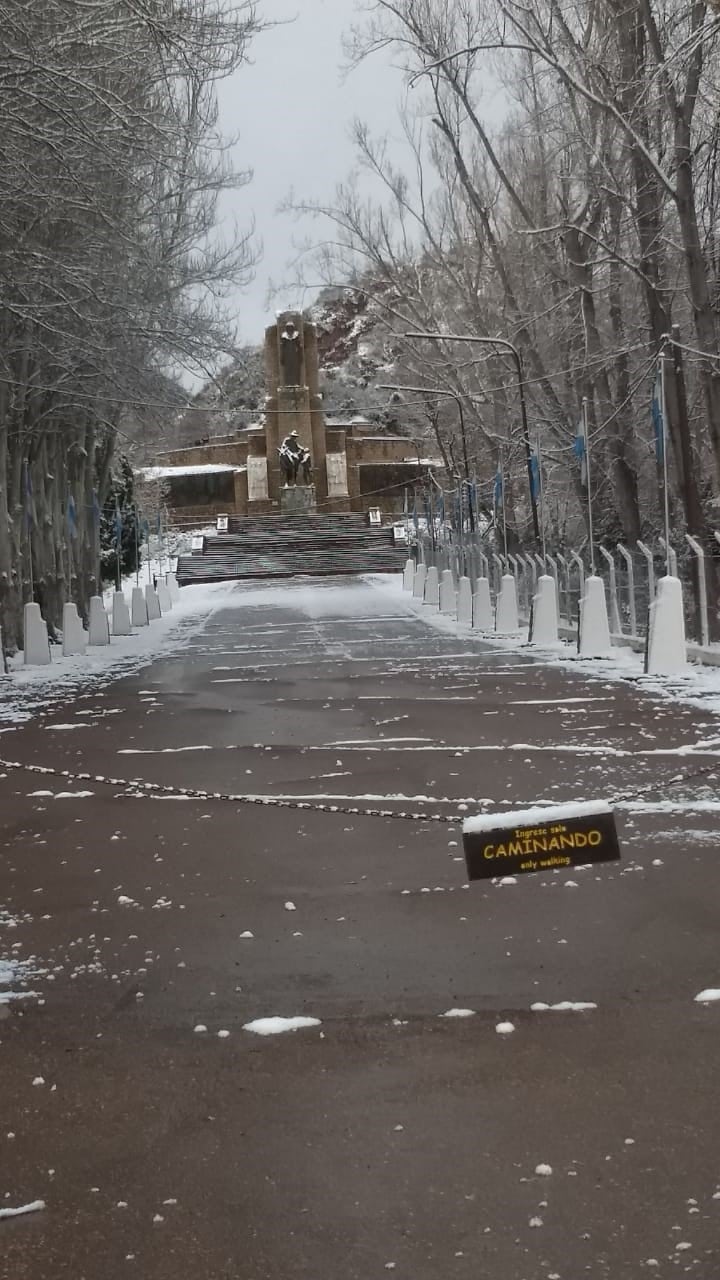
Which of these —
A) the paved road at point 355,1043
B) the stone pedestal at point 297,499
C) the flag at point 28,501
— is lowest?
the paved road at point 355,1043

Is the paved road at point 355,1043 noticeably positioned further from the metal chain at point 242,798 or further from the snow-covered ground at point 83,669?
the snow-covered ground at point 83,669

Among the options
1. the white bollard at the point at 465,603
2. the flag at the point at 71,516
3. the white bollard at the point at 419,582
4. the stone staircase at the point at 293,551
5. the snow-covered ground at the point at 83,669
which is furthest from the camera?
the stone staircase at the point at 293,551

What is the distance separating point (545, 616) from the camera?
24406mm

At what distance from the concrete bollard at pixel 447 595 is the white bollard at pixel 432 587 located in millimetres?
3755

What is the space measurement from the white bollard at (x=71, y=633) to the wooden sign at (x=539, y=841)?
21.5 metres

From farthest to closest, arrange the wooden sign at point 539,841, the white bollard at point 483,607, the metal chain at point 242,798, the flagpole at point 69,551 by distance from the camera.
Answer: the flagpole at point 69,551
the white bollard at point 483,607
the metal chain at point 242,798
the wooden sign at point 539,841

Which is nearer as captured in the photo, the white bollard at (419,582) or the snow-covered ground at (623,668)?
the snow-covered ground at (623,668)

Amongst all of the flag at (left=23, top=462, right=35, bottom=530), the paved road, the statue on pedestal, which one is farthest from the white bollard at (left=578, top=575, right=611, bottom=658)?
the statue on pedestal

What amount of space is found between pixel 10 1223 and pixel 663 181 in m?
21.2

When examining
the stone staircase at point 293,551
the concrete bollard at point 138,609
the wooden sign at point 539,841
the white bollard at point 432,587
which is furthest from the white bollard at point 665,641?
the stone staircase at point 293,551

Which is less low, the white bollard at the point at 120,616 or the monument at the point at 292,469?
the monument at the point at 292,469

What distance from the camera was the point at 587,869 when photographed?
7.14 metres

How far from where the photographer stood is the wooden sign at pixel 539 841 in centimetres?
507

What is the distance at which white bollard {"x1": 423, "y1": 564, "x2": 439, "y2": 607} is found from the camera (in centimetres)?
4510
